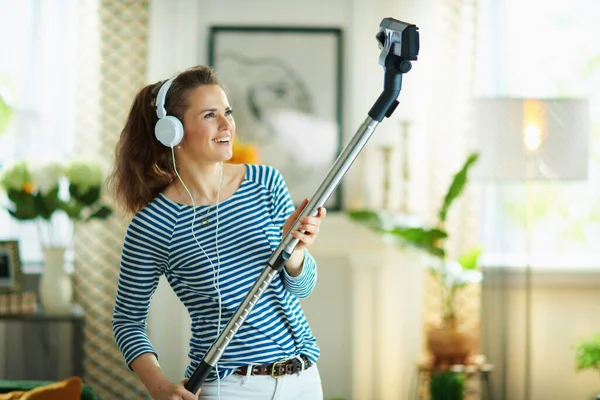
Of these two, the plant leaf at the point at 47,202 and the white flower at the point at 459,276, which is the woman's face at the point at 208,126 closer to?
the plant leaf at the point at 47,202

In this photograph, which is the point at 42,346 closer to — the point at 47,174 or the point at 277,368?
the point at 47,174

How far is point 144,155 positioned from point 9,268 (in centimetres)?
228

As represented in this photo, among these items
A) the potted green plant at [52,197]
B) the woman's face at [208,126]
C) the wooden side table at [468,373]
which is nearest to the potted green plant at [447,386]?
the wooden side table at [468,373]

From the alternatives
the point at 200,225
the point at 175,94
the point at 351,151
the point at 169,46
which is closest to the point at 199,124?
the point at 175,94

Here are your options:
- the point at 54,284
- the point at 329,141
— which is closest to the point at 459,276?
the point at 329,141

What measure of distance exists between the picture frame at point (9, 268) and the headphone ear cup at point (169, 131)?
7.84 ft

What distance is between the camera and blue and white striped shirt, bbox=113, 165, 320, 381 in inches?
60.4

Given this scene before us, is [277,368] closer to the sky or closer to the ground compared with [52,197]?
closer to the ground

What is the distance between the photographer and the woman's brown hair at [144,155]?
5.43ft

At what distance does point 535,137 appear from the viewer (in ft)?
11.1

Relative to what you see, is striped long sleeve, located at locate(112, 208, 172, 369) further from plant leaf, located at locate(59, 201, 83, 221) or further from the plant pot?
the plant pot

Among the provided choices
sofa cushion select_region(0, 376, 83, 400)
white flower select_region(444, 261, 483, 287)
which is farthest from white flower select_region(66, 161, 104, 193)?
white flower select_region(444, 261, 483, 287)

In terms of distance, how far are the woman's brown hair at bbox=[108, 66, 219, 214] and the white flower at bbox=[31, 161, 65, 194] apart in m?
1.98

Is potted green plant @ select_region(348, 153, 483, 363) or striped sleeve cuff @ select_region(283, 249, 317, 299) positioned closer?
striped sleeve cuff @ select_region(283, 249, 317, 299)
